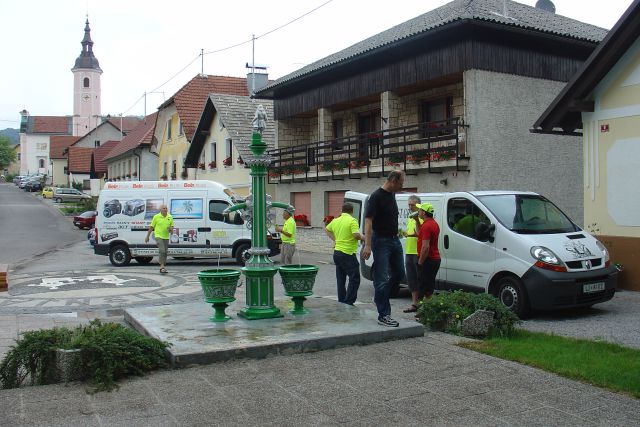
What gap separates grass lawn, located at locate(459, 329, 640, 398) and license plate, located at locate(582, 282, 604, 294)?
6.07 feet

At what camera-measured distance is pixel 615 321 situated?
9250mm

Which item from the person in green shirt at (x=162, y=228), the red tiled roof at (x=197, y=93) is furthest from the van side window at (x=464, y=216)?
the red tiled roof at (x=197, y=93)

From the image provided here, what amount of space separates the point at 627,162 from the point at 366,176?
10.4m

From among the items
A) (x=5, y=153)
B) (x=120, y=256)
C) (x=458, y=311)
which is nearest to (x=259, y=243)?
(x=458, y=311)

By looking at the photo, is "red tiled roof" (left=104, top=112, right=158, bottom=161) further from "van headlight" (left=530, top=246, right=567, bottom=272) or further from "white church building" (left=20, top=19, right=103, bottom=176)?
"white church building" (left=20, top=19, right=103, bottom=176)

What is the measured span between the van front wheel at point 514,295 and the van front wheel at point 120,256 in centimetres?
1336

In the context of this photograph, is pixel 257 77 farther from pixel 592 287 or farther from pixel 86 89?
pixel 86 89

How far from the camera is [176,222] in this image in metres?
20.0

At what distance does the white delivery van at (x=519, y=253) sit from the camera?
940 cm

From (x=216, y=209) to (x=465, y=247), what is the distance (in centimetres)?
1087

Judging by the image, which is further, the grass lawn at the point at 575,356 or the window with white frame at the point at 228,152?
the window with white frame at the point at 228,152

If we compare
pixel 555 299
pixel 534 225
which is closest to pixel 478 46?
pixel 534 225

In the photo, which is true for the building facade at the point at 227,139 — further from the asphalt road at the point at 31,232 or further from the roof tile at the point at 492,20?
the asphalt road at the point at 31,232

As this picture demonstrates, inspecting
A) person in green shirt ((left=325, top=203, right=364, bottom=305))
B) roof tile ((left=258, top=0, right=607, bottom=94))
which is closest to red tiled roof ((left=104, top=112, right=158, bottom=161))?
roof tile ((left=258, top=0, right=607, bottom=94))
